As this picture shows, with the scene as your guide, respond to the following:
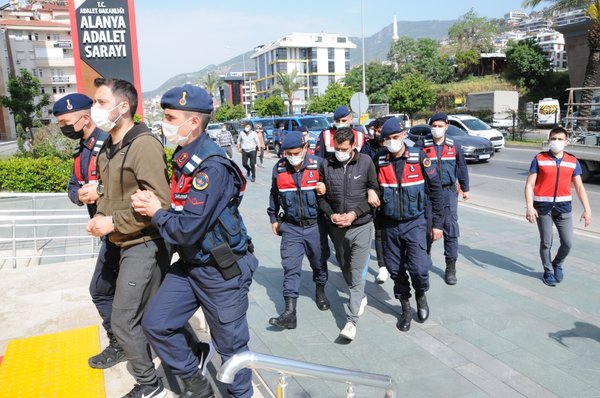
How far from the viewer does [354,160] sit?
14.2 feet

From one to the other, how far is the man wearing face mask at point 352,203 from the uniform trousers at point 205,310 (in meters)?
1.48

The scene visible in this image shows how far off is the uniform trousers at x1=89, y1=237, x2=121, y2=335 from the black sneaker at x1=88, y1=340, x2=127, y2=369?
0.33 m

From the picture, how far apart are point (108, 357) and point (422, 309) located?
273cm

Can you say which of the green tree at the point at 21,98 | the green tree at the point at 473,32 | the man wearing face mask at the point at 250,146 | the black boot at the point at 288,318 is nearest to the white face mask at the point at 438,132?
the black boot at the point at 288,318

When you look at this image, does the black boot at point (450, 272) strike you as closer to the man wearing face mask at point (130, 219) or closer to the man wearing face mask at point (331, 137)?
the man wearing face mask at point (331, 137)

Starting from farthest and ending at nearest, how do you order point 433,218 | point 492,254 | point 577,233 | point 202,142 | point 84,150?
point 577,233 → point 492,254 → point 433,218 → point 84,150 → point 202,142

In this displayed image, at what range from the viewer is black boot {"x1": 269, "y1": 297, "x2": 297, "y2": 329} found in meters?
4.39

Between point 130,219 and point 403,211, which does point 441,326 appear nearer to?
point 403,211

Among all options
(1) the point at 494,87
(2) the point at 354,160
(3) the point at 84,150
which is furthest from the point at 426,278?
(1) the point at 494,87

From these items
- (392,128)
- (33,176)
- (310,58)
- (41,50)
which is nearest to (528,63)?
(33,176)

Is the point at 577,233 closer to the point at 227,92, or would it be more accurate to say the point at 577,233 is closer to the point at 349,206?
the point at 349,206

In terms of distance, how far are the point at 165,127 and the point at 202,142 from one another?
9.9 inches

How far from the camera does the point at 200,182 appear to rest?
2.71 meters

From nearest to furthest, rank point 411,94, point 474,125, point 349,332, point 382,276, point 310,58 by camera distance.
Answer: point 349,332 < point 382,276 < point 474,125 < point 411,94 < point 310,58
